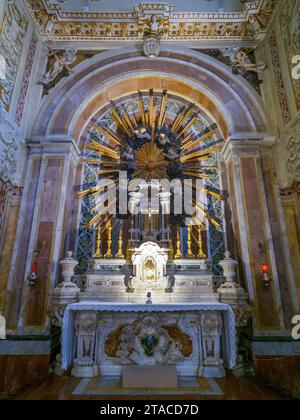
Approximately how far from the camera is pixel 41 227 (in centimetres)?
554

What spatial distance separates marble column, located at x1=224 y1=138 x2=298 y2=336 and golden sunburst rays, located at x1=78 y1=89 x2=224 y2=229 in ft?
Result: 2.27

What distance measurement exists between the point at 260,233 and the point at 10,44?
6537 millimetres

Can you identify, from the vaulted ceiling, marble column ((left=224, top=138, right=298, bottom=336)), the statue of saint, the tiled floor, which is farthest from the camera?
the vaulted ceiling

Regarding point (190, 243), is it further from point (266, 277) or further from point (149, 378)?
point (149, 378)

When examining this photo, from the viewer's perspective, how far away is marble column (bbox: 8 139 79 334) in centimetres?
502

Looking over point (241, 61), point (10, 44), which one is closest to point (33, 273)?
point (10, 44)

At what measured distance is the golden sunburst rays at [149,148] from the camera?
649cm

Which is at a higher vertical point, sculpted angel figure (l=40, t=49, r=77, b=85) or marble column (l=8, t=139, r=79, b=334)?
sculpted angel figure (l=40, t=49, r=77, b=85)

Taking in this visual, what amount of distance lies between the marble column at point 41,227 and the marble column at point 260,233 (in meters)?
3.68

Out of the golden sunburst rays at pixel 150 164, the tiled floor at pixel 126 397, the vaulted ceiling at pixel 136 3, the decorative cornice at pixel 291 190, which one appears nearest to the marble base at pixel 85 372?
the tiled floor at pixel 126 397

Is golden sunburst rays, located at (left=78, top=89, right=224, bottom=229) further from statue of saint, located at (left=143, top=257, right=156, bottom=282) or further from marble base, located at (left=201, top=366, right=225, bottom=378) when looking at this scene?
marble base, located at (left=201, top=366, right=225, bottom=378)

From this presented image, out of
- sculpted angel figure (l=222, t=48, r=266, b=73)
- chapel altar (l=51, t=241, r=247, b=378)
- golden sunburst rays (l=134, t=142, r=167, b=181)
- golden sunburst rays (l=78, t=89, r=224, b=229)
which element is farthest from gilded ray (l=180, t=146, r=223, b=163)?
chapel altar (l=51, t=241, r=247, b=378)

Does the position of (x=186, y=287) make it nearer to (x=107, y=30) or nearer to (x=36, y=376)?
(x=36, y=376)

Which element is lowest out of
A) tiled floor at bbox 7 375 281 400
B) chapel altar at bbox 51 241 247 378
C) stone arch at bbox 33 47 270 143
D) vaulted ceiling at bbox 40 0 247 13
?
tiled floor at bbox 7 375 281 400
